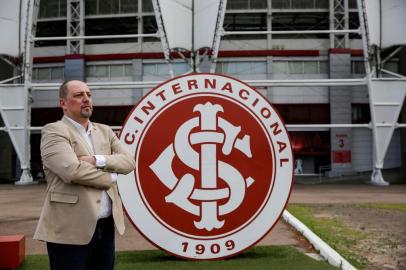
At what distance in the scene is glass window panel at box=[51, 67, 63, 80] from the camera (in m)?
37.4

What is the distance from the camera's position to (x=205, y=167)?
554cm

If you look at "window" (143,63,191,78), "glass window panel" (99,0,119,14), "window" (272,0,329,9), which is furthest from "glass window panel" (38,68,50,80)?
"window" (272,0,329,9)

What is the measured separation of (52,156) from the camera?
2.76 m

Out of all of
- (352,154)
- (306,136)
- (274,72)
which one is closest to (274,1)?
(274,72)

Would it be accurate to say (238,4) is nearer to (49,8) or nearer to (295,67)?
(295,67)

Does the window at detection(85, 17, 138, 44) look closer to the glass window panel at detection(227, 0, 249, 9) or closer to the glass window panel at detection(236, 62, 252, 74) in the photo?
the glass window panel at detection(227, 0, 249, 9)

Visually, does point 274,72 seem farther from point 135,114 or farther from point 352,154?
point 135,114

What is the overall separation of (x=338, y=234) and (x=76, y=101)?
6541mm

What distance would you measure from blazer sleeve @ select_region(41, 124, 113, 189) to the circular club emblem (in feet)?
8.90

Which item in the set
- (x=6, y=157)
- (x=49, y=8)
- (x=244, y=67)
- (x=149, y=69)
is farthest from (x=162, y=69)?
(x=6, y=157)

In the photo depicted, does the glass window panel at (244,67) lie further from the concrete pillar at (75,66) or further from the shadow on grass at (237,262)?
the shadow on grass at (237,262)

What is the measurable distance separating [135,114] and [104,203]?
2743 millimetres

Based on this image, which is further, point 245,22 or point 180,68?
point 245,22

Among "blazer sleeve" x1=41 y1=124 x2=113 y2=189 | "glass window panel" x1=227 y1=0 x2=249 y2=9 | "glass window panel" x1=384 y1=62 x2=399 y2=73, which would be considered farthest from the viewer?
"glass window panel" x1=384 y1=62 x2=399 y2=73
